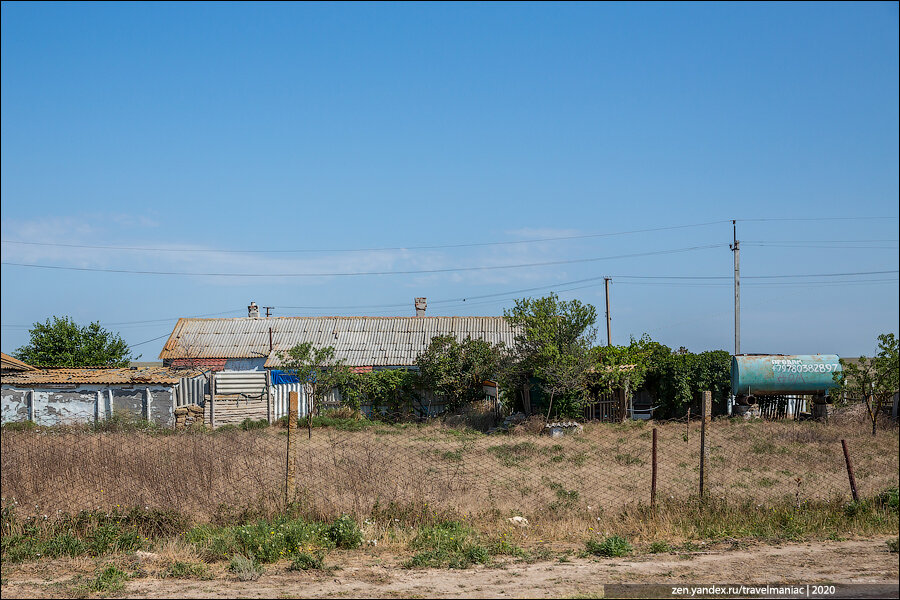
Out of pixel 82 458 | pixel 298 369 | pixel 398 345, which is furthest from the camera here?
pixel 398 345

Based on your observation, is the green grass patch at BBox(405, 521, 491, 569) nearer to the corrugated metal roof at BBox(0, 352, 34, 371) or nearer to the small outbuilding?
the small outbuilding

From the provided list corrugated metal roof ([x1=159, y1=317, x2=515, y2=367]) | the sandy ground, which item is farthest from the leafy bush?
corrugated metal roof ([x1=159, y1=317, x2=515, y2=367])

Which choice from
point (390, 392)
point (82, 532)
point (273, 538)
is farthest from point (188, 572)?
point (390, 392)

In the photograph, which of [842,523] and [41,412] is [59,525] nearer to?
[842,523]

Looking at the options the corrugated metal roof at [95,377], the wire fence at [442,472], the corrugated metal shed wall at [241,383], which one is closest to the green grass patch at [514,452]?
→ the wire fence at [442,472]

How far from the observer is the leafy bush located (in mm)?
7520

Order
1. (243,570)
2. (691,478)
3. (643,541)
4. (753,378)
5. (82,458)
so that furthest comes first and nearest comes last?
1. (753,378)
2. (691,478)
3. (82,458)
4. (643,541)
5. (243,570)

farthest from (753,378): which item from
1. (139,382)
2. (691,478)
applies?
(139,382)

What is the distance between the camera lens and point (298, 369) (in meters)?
27.1

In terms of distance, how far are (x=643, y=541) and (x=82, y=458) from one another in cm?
773

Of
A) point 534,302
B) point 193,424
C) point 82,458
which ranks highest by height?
point 534,302

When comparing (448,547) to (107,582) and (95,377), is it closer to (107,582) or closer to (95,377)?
(107,582)

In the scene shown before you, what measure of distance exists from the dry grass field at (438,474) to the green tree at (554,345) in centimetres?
480

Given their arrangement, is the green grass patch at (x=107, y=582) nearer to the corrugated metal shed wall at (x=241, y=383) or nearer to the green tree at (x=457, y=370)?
the corrugated metal shed wall at (x=241, y=383)
